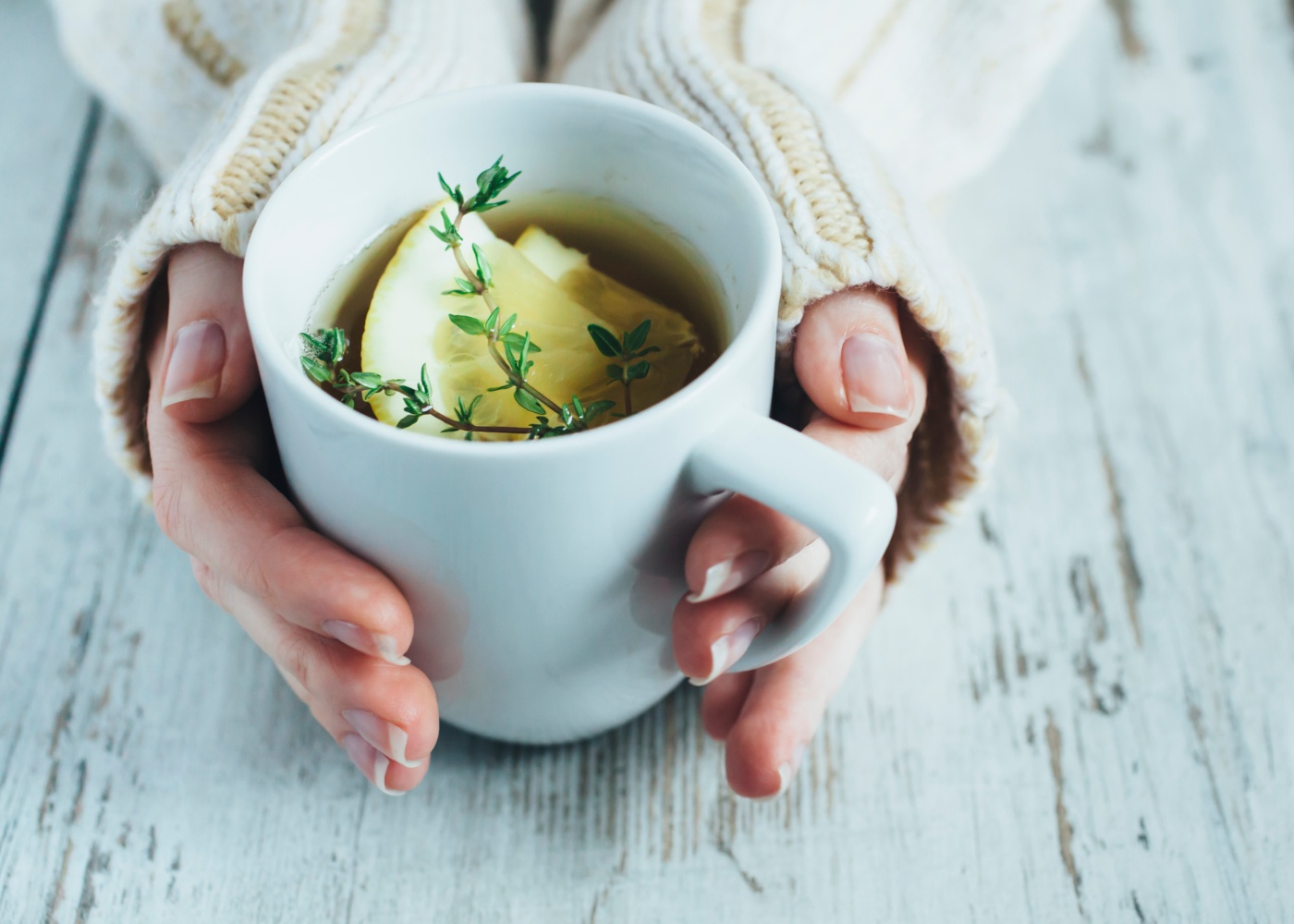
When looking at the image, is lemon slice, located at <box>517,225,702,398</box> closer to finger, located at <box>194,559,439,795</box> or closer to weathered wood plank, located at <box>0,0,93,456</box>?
finger, located at <box>194,559,439,795</box>

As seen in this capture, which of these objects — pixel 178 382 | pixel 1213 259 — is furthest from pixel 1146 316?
pixel 178 382

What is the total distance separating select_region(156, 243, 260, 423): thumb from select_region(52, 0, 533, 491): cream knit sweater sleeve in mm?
22

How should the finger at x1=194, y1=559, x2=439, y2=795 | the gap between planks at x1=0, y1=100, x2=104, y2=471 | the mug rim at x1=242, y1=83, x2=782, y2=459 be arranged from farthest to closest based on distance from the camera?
1. the gap between planks at x1=0, y1=100, x2=104, y2=471
2. the finger at x1=194, y1=559, x2=439, y2=795
3. the mug rim at x1=242, y1=83, x2=782, y2=459

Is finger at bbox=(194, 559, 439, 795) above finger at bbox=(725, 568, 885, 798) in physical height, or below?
below

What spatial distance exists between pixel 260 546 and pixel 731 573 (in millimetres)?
191

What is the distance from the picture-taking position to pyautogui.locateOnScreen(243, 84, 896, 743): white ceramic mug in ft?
1.15

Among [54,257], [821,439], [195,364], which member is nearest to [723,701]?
[821,439]

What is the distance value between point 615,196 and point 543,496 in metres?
0.18

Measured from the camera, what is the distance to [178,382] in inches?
18.2

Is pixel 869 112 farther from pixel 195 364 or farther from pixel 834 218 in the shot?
pixel 195 364

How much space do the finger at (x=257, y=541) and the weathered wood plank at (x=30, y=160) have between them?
0.27 meters

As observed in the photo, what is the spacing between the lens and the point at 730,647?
0.43 metres

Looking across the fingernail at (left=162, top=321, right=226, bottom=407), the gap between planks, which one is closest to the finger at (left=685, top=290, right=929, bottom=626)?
the fingernail at (left=162, top=321, right=226, bottom=407)

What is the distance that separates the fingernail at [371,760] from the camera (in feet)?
1.59
